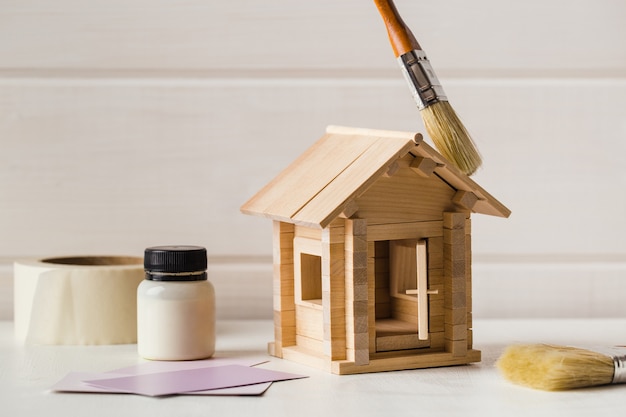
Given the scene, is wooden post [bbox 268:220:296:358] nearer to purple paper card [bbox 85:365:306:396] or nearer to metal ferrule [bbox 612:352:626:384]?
purple paper card [bbox 85:365:306:396]

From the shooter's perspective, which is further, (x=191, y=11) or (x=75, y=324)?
(x=191, y=11)

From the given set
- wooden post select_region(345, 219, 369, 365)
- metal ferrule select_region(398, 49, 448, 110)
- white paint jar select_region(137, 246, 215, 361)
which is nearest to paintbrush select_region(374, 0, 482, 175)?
metal ferrule select_region(398, 49, 448, 110)

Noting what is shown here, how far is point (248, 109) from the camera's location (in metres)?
1.11

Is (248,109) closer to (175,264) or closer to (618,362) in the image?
(175,264)

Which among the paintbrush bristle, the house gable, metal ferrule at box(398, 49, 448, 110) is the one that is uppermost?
metal ferrule at box(398, 49, 448, 110)

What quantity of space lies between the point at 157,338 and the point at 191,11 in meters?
0.44

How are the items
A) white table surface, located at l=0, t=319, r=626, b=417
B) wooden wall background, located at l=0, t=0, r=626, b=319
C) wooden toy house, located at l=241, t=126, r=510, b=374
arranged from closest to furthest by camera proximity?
1. white table surface, located at l=0, t=319, r=626, b=417
2. wooden toy house, located at l=241, t=126, r=510, b=374
3. wooden wall background, located at l=0, t=0, r=626, b=319

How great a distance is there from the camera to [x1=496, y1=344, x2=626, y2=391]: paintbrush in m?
0.71

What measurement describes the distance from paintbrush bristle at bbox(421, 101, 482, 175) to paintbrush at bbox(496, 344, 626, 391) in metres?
0.18

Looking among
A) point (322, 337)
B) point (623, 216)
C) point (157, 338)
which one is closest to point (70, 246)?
point (157, 338)

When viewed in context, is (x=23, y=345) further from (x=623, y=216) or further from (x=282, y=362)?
(x=623, y=216)

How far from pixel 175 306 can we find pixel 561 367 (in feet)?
1.08

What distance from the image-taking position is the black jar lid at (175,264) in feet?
2.68

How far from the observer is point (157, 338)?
32.8 inches
